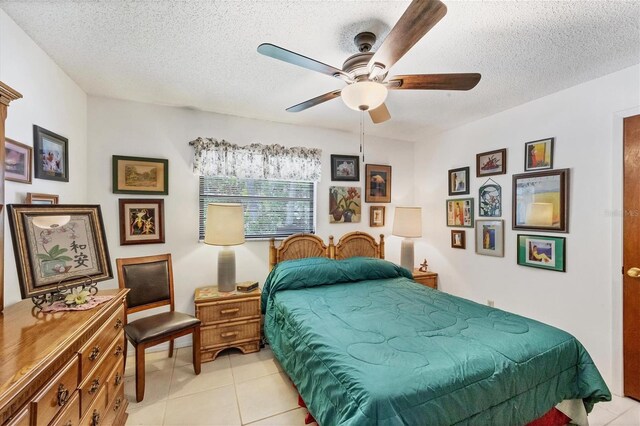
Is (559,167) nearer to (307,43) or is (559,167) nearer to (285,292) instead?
(307,43)

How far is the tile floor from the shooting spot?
190 centimetres

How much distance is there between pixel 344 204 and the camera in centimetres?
368

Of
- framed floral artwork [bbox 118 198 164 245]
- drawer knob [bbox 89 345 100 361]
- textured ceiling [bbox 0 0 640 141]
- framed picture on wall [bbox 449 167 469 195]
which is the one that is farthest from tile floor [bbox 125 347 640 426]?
textured ceiling [bbox 0 0 640 141]

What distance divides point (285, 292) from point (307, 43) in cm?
208

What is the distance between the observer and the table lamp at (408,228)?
358 cm

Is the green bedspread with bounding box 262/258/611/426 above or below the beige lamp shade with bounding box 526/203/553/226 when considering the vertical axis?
below

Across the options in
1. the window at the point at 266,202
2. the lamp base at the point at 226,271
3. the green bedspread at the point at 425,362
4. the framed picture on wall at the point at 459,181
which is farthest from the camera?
the framed picture on wall at the point at 459,181

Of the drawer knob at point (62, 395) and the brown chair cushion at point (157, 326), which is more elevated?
the drawer knob at point (62, 395)

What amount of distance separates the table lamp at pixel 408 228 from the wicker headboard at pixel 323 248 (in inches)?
11.3

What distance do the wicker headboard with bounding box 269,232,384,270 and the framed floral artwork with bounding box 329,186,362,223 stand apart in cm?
23

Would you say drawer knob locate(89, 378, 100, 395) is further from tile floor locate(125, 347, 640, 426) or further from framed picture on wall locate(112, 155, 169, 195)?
framed picture on wall locate(112, 155, 169, 195)

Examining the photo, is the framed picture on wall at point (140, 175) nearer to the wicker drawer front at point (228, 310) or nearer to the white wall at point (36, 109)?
the white wall at point (36, 109)

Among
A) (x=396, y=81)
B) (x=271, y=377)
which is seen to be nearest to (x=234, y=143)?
(x=396, y=81)

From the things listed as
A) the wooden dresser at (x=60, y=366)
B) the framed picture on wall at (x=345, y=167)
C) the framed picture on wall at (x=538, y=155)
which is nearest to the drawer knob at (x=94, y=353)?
the wooden dresser at (x=60, y=366)
